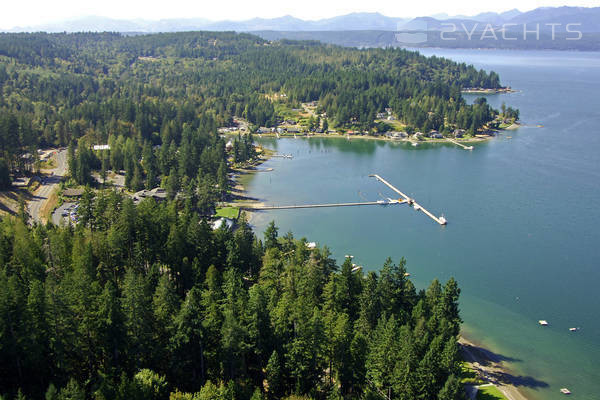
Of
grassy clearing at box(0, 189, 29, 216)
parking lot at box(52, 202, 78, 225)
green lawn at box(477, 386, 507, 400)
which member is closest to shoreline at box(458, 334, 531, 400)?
green lawn at box(477, 386, 507, 400)

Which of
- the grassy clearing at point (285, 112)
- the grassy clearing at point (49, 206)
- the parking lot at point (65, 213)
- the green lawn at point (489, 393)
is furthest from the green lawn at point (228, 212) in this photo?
the grassy clearing at point (285, 112)

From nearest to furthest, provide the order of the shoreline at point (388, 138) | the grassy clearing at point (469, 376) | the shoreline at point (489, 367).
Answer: the grassy clearing at point (469, 376) < the shoreline at point (489, 367) < the shoreline at point (388, 138)

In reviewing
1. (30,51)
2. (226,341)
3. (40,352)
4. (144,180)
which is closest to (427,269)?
(226,341)

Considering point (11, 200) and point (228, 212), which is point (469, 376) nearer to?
point (228, 212)

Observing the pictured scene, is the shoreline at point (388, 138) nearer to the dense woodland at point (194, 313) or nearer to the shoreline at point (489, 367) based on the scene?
the dense woodland at point (194, 313)

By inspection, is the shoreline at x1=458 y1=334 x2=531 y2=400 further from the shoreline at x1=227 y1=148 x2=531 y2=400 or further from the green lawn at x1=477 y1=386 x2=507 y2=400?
the green lawn at x1=477 y1=386 x2=507 y2=400

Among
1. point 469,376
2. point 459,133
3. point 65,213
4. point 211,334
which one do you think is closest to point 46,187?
point 65,213
